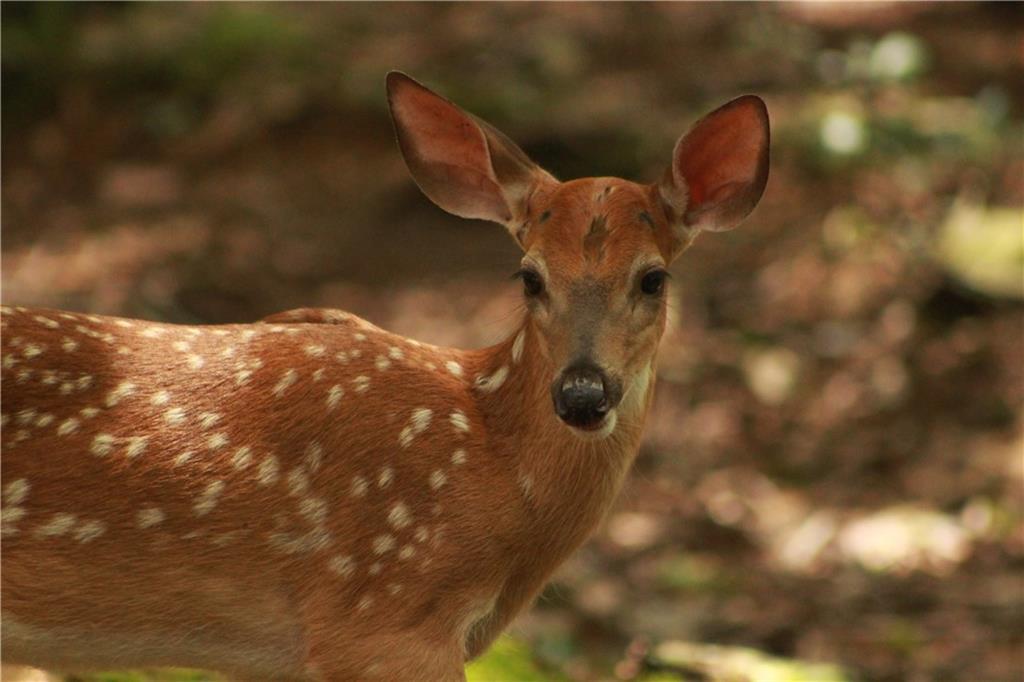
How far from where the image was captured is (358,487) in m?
3.87

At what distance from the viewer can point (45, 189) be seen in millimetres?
11234

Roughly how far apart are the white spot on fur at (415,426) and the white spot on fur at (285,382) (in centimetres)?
31

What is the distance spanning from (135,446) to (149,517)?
18 centimetres

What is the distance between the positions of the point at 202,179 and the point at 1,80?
179 centimetres

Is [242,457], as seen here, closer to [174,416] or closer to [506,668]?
[174,416]

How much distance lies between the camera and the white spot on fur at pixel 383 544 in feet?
12.5

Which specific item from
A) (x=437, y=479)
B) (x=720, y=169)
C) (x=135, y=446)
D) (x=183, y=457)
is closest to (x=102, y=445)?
(x=135, y=446)

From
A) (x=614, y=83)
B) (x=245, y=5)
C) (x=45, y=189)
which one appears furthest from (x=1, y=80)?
(x=614, y=83)

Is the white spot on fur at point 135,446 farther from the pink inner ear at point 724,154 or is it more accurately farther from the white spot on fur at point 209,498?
the pink inner ear at point 724,154

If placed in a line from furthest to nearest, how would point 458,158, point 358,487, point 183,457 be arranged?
point 458,158
point 358,487
point 183,457

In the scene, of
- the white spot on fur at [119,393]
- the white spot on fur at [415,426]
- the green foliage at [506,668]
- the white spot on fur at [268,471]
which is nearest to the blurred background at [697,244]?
the green foliage at [506,668]

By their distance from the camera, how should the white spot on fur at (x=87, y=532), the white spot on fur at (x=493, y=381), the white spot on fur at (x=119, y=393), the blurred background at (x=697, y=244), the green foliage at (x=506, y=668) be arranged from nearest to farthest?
the white spot on fur at (x=87, y=532) < the white spot on fur at (x=119, y=393) < the white spot on fur at (x=493, y=381) < the green foliage at (x=506, y=668) < the blurred background at (x=697, y=244)

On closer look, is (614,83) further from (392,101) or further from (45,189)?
(392,101)

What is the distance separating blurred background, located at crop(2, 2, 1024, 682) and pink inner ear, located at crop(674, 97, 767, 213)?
2719 mm
